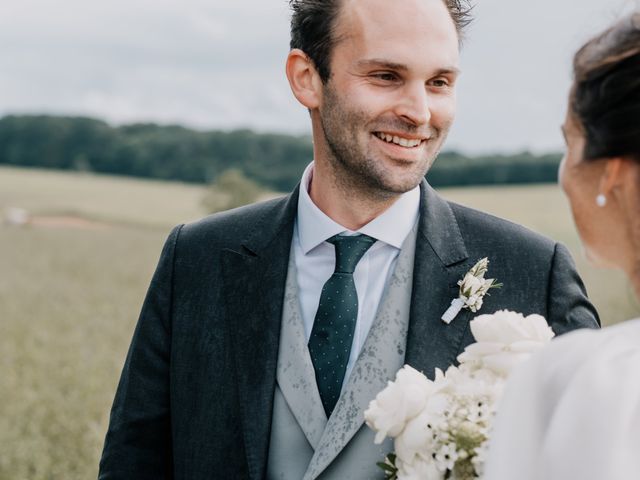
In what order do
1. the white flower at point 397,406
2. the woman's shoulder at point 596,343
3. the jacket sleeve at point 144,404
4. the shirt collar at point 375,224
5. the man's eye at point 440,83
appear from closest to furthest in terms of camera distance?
the woman's shoulder at point 596,343 → the white flower at point 397,406 → the man's eye at point 440,83 → the shirt collar at point 375,224 → the jacket sleeve at point 144,404

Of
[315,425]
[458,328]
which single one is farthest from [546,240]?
[315,425]

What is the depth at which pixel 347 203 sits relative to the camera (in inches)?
148

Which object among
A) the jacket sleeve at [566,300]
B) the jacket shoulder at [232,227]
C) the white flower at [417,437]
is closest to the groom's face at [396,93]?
the jacket shoulder at [232,227]

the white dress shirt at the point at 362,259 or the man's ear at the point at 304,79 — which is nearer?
the white dress shirt at the point at 362,259

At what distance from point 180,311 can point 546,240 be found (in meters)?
1.46

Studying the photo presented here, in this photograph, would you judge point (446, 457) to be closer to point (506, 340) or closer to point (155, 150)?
point (506, 340)

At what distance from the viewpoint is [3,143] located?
77.1 metres

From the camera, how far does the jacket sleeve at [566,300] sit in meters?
3.42

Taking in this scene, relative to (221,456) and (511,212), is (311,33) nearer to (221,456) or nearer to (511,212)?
(221,456)

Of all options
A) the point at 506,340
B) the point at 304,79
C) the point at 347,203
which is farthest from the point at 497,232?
the point at 506,340

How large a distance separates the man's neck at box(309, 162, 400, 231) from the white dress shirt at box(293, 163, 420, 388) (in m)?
0.04

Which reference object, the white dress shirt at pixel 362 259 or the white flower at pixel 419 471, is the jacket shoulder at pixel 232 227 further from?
the white flower at pixel 419 471

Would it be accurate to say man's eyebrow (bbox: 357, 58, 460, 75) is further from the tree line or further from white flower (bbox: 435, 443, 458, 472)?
the tree line

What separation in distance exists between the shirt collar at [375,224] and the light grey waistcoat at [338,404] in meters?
0.09
